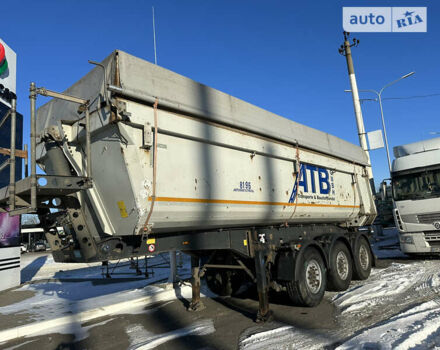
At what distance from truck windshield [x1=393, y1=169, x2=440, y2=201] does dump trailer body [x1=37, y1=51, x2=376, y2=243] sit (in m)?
5.46

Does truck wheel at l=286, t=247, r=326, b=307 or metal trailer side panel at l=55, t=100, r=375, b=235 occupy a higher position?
metal trailer side panel at l=55, t=100, r=375, b=235

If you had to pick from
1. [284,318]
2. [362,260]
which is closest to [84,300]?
[284,318]

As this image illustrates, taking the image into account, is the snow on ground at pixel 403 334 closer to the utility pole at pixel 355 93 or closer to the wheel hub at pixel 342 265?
the wheel hub at pixel 342 265

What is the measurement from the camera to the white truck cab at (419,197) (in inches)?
375

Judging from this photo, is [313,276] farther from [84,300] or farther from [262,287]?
[84,300]

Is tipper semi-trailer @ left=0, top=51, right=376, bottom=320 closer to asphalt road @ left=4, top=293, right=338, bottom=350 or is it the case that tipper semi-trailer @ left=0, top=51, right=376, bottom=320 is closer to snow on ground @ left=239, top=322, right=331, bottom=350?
asphalt road @ left=4, top=293, right=338, bottom=350

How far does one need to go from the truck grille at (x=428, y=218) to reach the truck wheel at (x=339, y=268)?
363 cm

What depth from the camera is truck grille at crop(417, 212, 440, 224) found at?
938cm

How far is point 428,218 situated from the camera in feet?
31.2

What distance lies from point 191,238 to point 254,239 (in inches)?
47.3

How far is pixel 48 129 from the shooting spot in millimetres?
4496

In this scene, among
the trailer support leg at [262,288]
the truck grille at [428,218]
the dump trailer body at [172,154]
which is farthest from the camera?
the truck grille at [428,218]

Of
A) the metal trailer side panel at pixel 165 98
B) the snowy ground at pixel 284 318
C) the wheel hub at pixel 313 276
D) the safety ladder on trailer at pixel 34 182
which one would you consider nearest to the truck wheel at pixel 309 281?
the wheel hub at pixel 313 276

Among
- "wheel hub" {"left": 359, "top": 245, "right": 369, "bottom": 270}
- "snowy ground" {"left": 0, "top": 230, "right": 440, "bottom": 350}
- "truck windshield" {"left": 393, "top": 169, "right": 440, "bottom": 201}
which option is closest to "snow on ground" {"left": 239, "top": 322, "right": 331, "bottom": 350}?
"snowy ground" {"left": 0, "top": 230, "right": 440, "bottom": 350}
